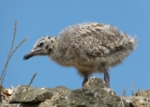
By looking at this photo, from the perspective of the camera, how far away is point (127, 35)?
8.22m

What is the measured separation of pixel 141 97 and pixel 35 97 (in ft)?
5.61

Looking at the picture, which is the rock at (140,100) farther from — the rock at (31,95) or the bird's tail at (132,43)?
the bird's tail at (132,43)

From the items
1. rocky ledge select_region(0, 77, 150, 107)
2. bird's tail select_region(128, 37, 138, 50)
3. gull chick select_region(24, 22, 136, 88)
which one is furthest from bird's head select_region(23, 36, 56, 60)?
rocky ledge select_region(0, 77, 150, 107)

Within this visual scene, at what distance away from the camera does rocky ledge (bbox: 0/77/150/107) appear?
4055 mm

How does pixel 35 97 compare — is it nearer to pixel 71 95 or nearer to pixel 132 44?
pixel 71 95

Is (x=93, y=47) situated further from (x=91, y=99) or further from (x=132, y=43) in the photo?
(x=91, y=99)

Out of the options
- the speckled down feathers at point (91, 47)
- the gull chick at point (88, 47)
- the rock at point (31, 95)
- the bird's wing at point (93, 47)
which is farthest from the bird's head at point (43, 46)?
the rock at point (31, 95)

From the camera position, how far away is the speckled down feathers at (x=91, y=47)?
7.47 metres

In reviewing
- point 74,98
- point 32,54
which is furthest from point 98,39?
point 74,98

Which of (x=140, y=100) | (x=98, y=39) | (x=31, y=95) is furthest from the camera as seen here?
(x=98, y=39)

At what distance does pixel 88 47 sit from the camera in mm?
7445

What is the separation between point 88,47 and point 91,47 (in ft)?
0.24

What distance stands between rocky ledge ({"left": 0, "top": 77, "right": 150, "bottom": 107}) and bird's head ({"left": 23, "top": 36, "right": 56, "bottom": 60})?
2.59 m

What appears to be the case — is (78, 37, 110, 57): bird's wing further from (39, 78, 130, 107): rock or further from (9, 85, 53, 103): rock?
(39, 78, 130, 107): rock
